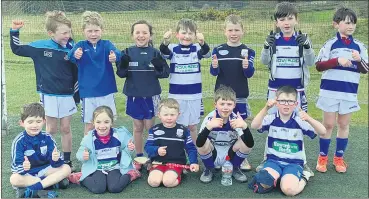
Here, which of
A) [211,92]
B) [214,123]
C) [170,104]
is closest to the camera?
[214,123]

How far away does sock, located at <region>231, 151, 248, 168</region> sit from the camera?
4656 millimetres

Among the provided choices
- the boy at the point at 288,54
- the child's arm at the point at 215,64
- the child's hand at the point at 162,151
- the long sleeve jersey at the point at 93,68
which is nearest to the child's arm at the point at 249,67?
the boy at the point at 288,54

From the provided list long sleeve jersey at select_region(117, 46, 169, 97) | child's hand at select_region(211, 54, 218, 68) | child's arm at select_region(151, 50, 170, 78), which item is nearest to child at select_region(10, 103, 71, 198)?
long sleeve jersey at select_region(117, 46, 169, 97)

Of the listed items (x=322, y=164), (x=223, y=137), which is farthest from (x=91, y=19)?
(x=322, y=164)

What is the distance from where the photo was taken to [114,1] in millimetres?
11188

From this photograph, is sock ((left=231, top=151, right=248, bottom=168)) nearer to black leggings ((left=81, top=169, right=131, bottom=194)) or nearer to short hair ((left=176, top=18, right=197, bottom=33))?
black leggings ((left=81, top=169, right=131, bottom=194))

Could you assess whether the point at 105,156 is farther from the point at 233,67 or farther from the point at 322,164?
the point at 322,164

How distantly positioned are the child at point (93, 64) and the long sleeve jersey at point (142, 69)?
130 mm

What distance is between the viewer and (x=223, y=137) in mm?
4750

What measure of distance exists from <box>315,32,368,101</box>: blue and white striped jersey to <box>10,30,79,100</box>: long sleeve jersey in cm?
265

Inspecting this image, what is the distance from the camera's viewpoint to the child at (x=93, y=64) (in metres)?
4.76

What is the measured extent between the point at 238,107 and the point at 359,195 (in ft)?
4.82

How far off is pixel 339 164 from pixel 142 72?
7.52ft

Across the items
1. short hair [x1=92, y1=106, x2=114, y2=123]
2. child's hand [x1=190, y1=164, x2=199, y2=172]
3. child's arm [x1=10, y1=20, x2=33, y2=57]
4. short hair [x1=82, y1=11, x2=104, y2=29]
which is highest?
short hair [x1=82, y1=11, x2=104, y2=29]
